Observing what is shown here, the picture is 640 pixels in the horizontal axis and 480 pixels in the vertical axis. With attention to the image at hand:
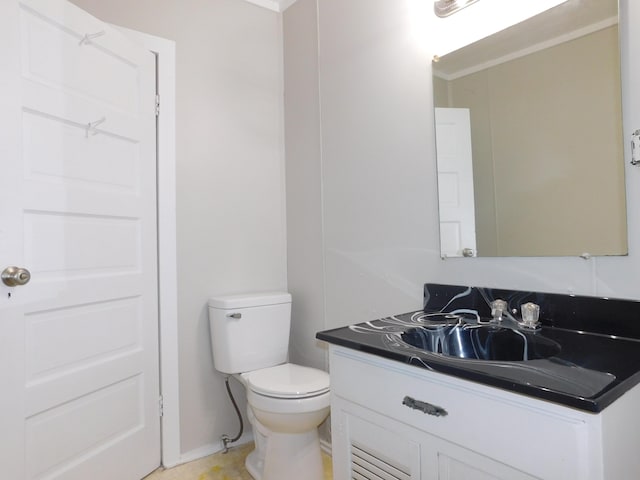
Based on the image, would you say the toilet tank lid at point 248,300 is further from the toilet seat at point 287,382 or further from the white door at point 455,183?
the white door at point 455,183

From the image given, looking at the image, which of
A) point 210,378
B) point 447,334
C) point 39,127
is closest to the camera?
point 447,334

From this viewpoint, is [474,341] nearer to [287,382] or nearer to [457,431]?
[457,431]

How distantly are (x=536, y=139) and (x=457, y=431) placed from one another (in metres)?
0.95

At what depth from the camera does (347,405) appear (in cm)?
125

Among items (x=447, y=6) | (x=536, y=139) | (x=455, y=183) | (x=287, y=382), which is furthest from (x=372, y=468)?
(x=447, y=6)

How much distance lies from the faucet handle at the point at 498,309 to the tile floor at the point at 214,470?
117cm

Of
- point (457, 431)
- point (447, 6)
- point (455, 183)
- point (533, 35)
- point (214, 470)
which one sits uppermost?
point (447, 6)

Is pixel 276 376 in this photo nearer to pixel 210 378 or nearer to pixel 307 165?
pixel 210 378

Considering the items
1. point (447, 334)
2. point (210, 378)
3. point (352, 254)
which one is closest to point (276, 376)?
point (210, 378)

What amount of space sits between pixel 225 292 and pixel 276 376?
0.56 m

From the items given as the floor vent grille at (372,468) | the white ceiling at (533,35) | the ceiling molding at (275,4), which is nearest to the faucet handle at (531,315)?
the floor vent grille at (372,468)

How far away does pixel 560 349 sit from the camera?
3.55 feet

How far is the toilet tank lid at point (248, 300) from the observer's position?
2.06 m

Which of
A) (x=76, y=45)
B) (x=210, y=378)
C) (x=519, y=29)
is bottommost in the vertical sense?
(x=210, y=378)
